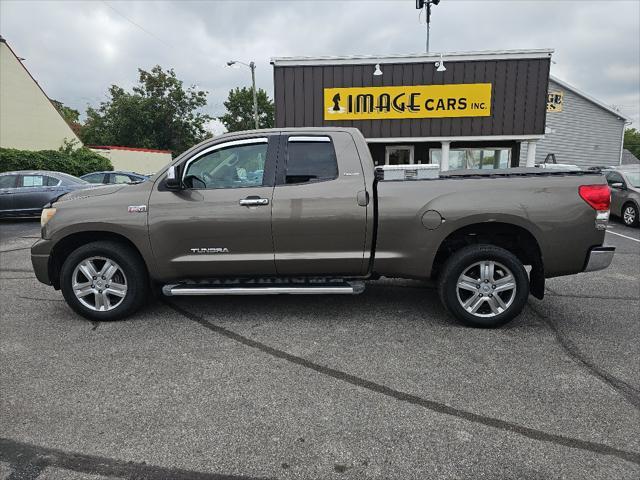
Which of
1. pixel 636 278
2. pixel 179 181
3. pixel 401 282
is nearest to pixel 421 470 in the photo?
pixel 179 181

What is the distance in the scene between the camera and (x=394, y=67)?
14.8 meters

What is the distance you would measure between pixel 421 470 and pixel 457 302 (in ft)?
6.82

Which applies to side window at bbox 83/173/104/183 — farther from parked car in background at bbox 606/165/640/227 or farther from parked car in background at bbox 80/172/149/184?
parked car in background at bbox 606/165/640/227

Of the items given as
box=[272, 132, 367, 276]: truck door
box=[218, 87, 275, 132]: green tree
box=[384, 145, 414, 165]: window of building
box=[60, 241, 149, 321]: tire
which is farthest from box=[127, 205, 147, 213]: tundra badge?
box=[218, 87, 275, 132]: green tree

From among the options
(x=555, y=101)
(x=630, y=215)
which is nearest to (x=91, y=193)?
(x=630, y=215)

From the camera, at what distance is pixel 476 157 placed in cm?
1678

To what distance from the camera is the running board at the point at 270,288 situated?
4.08 m

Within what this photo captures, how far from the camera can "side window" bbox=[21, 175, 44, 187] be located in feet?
39.1

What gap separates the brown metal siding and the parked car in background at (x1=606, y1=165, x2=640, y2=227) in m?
3.18

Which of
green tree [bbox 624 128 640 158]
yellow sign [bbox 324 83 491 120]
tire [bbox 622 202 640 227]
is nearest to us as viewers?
tire [bbox 622 202 640 227]

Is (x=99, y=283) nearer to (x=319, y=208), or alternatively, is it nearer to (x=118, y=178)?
(x=319, y=208)

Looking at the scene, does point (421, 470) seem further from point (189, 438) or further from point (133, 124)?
point (133, 124)

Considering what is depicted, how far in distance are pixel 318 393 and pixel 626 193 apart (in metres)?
12.5

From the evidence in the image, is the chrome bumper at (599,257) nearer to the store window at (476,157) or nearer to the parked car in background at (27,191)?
the parked car in background at (27,191)
